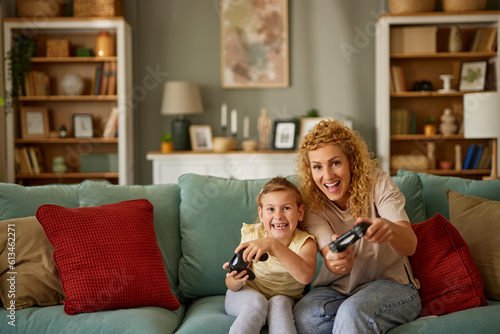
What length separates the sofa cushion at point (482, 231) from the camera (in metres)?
1.95

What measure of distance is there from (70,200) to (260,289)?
88 centimetres

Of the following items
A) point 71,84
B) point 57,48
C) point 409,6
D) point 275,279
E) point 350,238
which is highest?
point 409,6

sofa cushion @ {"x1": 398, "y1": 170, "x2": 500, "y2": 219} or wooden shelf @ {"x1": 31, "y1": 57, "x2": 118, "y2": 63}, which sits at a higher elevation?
wooden shelf @ {"x1": 31, "y1": 57, "x2": 118, "y2": 63}

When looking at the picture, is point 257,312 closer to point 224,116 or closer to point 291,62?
point 224,116

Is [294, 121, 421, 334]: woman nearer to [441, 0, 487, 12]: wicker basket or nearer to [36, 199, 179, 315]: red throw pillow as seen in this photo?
[36, 199, 179, 315]: red throw pillow

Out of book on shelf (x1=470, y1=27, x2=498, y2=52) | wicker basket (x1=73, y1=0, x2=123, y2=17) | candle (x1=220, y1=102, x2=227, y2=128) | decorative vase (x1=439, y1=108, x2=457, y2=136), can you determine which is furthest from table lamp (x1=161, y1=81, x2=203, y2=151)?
book on shelf (x1=470, y1=27, x2=498, y2=52)

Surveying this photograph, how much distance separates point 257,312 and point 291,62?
350 cm

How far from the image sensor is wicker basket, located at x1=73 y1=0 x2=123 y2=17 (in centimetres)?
439

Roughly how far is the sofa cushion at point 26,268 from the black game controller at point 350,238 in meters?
1.03

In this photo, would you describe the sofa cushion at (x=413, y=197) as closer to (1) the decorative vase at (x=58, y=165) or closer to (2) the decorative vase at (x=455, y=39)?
(2) the decorative vase at (x=455, y=39)

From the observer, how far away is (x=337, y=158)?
71.2 inches

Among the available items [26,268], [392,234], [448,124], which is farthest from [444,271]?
[448,124]

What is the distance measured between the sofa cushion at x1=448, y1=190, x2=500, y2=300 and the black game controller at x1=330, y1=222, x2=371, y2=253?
77cm

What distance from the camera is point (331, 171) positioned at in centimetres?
180
